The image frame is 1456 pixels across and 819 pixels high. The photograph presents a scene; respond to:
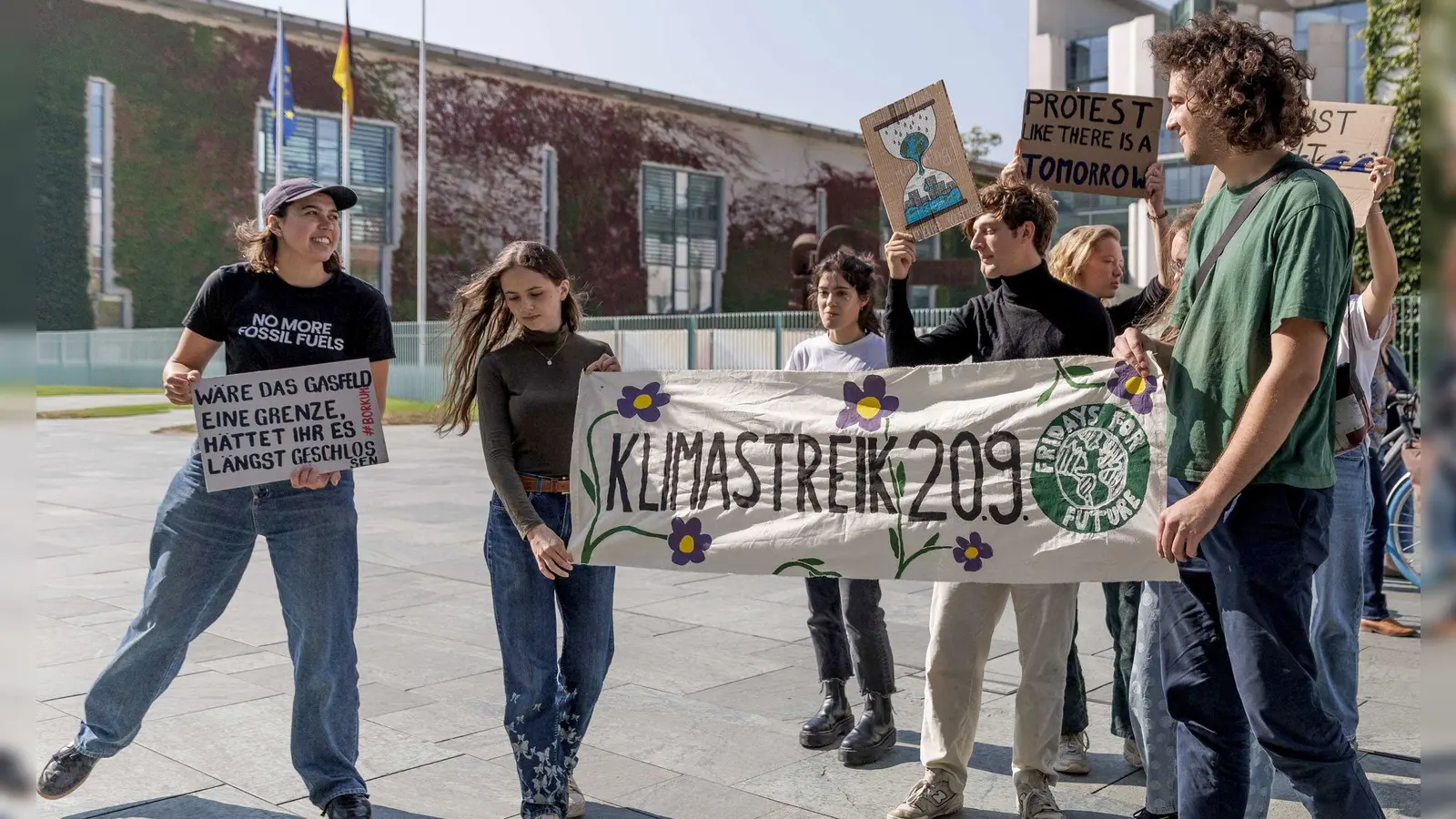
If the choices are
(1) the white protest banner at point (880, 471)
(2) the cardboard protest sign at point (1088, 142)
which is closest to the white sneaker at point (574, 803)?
(1) the white protest banner at point (880, 471)

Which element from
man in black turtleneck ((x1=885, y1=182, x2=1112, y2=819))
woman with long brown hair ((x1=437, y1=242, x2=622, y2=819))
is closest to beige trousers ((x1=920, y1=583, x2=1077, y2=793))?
man in black turtleneck ((x1=885, y1=182, x2=1112, y2=819))

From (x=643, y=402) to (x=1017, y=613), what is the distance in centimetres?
137

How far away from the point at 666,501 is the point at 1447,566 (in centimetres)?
331

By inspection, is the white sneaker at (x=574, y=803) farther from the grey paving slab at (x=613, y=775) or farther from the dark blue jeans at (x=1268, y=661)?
the dark blue jeans at (x=1268, y=661)

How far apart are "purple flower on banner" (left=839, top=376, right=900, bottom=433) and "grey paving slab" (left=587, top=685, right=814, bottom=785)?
1350 millimetres

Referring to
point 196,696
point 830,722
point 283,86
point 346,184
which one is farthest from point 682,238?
point 830,722

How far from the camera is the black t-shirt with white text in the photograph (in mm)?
3963

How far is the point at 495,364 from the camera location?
3.87 m

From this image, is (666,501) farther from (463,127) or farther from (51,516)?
(463,127)

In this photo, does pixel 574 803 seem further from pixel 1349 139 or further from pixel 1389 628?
pixel 1389 628

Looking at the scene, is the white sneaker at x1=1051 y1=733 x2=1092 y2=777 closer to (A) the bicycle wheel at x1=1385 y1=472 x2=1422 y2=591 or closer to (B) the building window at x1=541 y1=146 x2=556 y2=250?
(A) the bicycle wheel at x1=1385 y1=472 x2=1422 y2=591

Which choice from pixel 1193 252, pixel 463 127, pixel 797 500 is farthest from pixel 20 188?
pixel 463 127

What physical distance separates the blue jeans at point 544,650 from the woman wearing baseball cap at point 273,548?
0.51 m

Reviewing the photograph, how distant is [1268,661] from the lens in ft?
9.19
